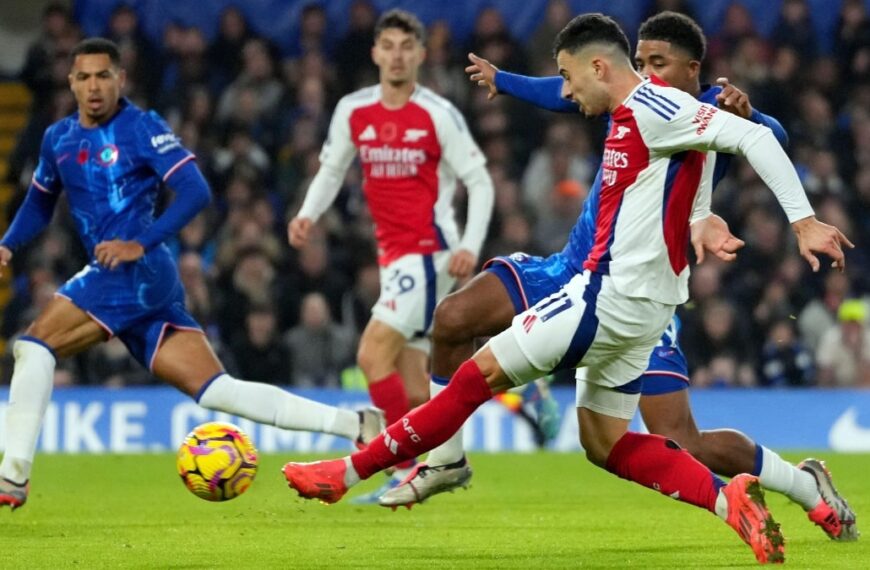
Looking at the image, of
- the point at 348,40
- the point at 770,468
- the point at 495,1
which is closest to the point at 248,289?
the point at 348,40

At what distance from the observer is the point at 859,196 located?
1595 cm

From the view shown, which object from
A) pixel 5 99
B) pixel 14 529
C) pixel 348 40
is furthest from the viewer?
pixel 5 99

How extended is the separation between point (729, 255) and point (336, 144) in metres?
4.03

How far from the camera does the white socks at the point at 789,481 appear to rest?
686 centimetres

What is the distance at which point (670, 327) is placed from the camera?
724 cm

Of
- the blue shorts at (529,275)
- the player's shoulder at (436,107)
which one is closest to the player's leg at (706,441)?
the blue shorts at (529,275)

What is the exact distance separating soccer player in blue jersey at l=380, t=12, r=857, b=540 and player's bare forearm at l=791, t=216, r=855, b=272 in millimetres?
676

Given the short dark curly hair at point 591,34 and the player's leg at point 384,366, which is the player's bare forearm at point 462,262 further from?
the short dark curly hair at point 591,34

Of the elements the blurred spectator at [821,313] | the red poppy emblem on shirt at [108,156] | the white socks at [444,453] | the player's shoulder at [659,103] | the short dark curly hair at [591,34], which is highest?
the short dark curly hair at [591,34]

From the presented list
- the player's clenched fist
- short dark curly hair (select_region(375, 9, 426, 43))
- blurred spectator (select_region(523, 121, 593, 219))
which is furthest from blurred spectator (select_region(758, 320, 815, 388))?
the player's clenched fist

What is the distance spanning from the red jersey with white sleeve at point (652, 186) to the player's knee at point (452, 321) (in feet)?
2.66

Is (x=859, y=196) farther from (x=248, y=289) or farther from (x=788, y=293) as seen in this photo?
(x=248, y=289)

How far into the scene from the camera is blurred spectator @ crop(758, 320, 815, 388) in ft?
47.7

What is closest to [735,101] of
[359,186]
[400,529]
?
[400,529]
